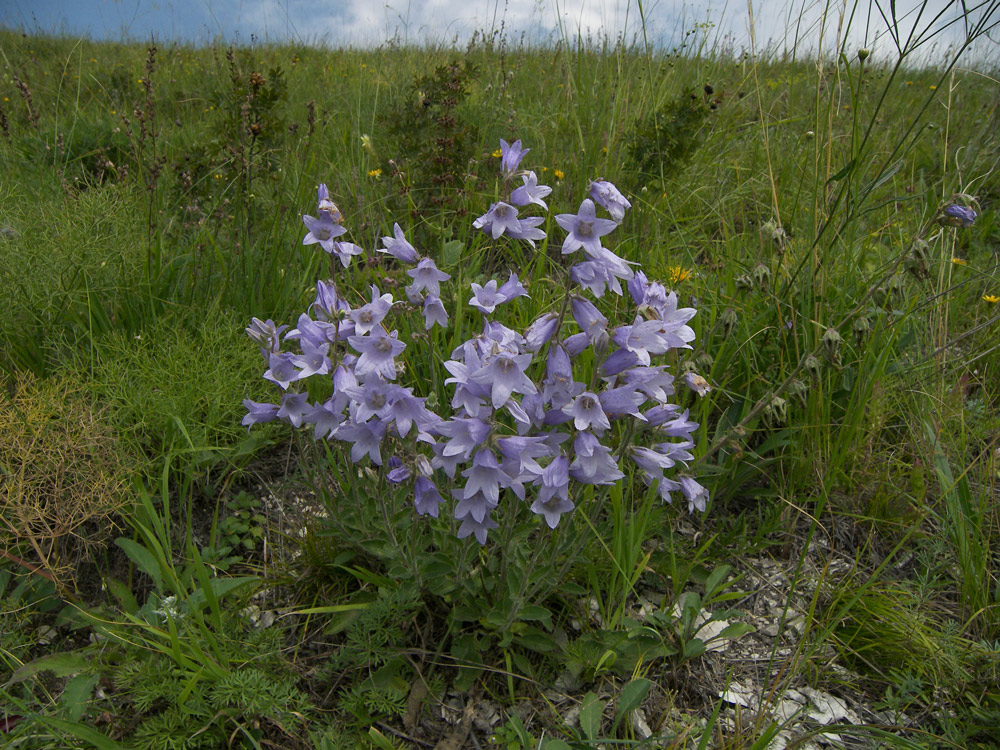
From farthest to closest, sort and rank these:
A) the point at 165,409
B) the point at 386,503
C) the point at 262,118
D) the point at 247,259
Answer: the point at 262,118
the point at 247,259
the point at 165,409
the point at 386,503

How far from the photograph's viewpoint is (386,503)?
6.69 ft

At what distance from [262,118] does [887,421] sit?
3665mm

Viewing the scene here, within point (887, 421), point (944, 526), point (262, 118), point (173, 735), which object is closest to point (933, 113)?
Result: point (887, 421)

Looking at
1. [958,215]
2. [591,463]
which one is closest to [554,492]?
[591,463]

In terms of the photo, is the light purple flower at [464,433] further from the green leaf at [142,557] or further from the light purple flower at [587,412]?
the green leaf at [142,557]

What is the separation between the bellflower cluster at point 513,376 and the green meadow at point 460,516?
5cm

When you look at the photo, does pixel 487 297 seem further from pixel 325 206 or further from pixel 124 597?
pixel 124 597

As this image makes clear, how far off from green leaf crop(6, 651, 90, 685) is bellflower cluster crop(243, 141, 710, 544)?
110 centimetres

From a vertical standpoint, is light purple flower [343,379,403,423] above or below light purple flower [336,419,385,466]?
above

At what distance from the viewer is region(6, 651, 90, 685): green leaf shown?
1.96 metres

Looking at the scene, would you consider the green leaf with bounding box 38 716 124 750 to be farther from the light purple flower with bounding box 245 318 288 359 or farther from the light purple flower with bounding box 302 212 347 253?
the light purple flower with bounding box 302 212 347 253

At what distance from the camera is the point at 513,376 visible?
142 centimetres

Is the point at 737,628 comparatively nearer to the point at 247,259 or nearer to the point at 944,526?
the point at 944,526

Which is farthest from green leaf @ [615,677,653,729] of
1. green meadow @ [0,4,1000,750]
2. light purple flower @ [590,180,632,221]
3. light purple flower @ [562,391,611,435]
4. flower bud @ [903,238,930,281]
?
flower bud @ [903,238,930,281]
